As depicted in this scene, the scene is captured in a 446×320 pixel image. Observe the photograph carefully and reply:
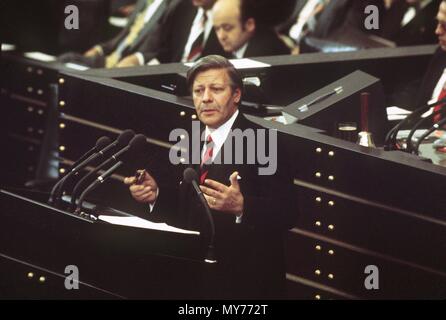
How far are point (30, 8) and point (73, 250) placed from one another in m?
3.77

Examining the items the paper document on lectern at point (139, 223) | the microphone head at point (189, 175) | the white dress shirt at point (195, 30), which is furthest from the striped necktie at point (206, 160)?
the white dress shirt at point (195, 30)

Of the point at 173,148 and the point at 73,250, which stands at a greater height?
the point at 173,148

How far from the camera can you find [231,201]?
6.79 metres

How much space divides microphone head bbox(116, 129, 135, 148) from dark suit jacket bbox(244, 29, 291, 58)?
1771 mm

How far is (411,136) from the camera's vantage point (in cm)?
718

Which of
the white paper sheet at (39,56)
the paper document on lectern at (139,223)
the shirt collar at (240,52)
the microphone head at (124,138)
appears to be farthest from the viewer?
the white paper sheet at (39,56)

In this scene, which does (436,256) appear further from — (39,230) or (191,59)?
(191,59)

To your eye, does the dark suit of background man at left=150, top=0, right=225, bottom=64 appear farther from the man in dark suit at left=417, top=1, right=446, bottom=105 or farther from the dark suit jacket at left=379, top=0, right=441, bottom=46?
the man in dark suit at left=417, top=1, right=446, bottom=105

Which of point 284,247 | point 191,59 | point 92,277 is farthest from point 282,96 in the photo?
point 92,277

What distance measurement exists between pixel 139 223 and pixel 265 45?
2.32m

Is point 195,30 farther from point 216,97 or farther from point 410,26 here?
point 216,97

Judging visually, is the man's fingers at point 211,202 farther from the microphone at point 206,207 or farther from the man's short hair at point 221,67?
the man's short hair at point 221,67

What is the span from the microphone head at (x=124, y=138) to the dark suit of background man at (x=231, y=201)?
0.18m

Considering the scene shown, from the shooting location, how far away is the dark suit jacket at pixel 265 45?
863 centimetres
